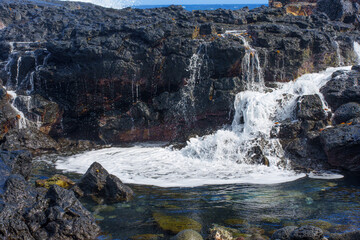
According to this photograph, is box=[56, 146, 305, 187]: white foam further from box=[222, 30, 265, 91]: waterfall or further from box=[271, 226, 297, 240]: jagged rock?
box=[222, 30, 265, 91]: waterfall

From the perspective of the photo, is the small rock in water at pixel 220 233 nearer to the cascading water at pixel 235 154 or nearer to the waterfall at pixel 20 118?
the cascading water at pixel 235 154

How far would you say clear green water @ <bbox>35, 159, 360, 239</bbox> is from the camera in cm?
668

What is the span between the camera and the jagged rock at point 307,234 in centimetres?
539

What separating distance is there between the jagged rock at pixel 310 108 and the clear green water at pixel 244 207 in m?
2.88

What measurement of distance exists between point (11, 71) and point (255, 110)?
11834 mm

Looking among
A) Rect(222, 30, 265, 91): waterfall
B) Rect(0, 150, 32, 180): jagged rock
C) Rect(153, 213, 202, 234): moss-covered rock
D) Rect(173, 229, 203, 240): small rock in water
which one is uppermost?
Rect(222, 30, 265, 91): waterfall

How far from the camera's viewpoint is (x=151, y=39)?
49.1ft

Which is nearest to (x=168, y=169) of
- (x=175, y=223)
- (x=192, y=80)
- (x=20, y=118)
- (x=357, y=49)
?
(x=175, y=223)

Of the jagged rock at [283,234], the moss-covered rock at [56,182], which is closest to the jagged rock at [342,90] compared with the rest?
the jagged rock at [283,234]

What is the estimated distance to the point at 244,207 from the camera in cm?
771

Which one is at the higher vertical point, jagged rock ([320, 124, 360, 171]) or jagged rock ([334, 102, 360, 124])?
jagged rock ([334, 102, 360, 124])

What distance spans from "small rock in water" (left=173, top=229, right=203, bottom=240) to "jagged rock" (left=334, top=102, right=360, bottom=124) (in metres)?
8.33

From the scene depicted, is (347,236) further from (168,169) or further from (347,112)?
(347,112)

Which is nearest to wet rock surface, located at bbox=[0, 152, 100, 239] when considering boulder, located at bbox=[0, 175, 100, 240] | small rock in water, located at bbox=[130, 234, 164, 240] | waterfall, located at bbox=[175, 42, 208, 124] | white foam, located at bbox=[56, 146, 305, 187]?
boulder, located at bbox=[0, 175, 100, 240]
